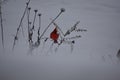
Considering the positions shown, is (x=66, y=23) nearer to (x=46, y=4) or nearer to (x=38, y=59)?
(x=46, y=4)

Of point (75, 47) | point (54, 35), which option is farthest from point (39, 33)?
point (75, 47)

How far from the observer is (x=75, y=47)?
5.49ft

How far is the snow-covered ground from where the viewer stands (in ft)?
5.34

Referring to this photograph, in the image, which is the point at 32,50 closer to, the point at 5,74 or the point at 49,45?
the point at 49,45

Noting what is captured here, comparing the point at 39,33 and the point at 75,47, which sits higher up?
the point at 39,33

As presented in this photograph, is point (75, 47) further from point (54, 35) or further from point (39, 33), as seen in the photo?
point (39, 33)

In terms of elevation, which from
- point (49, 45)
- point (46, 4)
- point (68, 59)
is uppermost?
point (46, 4)

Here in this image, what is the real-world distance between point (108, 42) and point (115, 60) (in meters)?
0.16

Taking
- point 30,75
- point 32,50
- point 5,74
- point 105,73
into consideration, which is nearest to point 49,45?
point 32,50

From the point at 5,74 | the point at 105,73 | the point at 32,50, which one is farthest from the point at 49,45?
the point at 105,73

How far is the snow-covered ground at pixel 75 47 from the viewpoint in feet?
5.34

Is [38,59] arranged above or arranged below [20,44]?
below

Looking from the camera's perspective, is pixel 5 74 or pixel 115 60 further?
pixel 115 60

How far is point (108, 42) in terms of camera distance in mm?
1716
